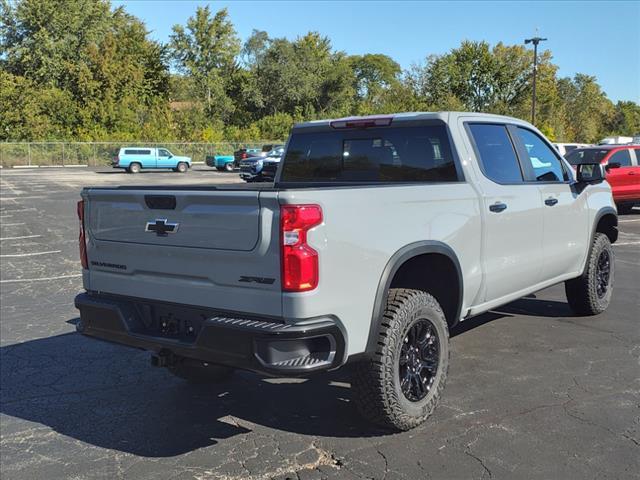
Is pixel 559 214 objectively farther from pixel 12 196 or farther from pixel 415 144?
pixel 12 196

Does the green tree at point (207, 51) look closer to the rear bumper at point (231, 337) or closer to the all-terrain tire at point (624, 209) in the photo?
the all-terrain tire at point (624, 209)

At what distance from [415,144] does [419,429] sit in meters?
2.09

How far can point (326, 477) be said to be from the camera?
11.1 ft

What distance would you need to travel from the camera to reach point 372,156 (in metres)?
4.96

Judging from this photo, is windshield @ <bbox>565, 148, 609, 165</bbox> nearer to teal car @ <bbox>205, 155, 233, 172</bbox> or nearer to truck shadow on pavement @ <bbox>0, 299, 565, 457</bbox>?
truck shadow on pavement @ <bbox>0, 299, 565, 457</bbox>

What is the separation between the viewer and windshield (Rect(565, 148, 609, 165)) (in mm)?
16333

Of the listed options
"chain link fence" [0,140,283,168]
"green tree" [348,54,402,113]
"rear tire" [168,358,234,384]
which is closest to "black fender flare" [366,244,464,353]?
"rear tire" [168,358,234,384]

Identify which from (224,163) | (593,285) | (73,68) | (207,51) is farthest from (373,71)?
(593,285)

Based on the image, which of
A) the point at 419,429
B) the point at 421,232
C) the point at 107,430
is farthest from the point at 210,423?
the point at 421,232

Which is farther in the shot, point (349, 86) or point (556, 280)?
point (349, 86)

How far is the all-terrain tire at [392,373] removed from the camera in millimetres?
3609

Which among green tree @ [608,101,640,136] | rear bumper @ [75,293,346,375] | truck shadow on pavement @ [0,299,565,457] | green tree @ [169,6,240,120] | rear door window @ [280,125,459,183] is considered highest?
green tree @ [169,6,240,120]

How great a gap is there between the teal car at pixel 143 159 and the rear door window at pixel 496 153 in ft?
130

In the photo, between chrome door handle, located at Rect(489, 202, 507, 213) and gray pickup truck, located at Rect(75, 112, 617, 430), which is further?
chrome door handle, located at Rect(489, 202, 507, 213)
